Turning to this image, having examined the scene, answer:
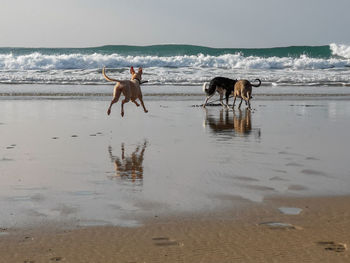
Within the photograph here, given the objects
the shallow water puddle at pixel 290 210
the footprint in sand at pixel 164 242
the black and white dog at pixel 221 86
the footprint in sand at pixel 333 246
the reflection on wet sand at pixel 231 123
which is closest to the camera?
the footprint in sand at pixel 333 246

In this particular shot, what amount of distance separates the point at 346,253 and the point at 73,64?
4382cm

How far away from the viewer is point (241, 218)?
4.01m

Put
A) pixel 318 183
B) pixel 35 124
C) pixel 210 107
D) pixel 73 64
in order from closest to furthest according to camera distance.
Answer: pixel 318 183, pixel 35 124, pixel 210 107, pixel 73 64

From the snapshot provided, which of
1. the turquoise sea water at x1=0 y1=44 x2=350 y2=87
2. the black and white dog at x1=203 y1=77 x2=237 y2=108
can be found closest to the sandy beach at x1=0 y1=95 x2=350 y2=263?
the black and white dog at x1=203 y1=77 x2=237 y2=108

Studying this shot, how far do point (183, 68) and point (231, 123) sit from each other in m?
31.0

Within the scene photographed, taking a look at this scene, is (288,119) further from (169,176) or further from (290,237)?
(290,237)

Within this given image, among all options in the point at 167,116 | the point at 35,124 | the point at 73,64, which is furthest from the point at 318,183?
the point at 73,64

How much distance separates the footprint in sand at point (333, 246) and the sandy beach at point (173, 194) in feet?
0.04

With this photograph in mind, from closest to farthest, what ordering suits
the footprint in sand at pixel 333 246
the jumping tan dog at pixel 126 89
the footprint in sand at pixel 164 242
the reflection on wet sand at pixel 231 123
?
the footprint in sand at pixel 333 246 → the footprint in sand at pixel 164 242 → the reflection on wet sand at pixel 231 123 → the jumping tan dog at pixel 126 89

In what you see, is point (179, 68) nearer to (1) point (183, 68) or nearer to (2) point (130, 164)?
(1) point (183, 68)

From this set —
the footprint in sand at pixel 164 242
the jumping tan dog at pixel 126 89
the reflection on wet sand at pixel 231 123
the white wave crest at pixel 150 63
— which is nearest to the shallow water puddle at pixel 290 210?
the footprint in sand at pixel 164 242

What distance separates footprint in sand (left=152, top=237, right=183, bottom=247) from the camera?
3404 millimetres

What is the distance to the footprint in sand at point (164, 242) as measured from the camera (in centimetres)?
340

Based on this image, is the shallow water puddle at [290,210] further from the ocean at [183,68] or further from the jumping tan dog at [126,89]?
the ocean at [183,68]
